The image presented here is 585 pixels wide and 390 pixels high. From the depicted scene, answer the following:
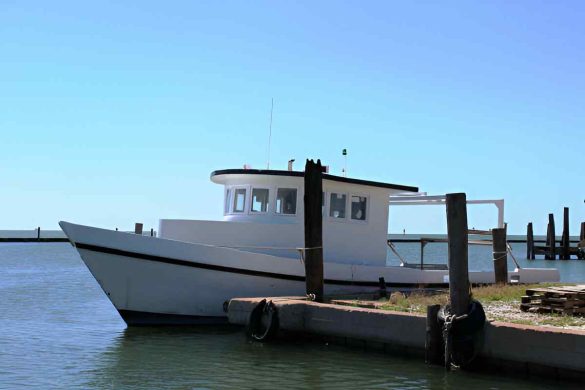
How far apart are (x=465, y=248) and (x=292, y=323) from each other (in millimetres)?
4117

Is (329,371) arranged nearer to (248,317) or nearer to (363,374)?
(363,374)

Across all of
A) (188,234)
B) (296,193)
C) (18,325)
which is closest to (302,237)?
(296,193)

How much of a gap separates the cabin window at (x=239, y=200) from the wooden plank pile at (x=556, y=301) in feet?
25.0

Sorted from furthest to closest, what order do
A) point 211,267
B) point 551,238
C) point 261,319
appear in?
point 551,238, point 211,267, point 261,319

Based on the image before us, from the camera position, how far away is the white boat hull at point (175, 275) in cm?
1580

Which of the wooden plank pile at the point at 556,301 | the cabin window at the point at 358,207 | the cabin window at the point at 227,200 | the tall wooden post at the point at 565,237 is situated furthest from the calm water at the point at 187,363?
the tall wooden post at the point at 565,237

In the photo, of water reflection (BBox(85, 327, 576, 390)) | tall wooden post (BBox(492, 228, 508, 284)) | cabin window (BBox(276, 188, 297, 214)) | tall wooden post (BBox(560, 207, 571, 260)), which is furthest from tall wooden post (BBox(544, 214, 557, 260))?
water reflection (BBox(85, 327, 576, 390))

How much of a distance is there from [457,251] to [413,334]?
1622 mm

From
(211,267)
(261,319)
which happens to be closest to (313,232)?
(261,319)

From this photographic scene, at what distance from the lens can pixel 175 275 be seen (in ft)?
52.9

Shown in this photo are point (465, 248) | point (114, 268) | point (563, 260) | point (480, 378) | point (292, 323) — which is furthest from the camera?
point (563, 260)

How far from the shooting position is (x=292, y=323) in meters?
14.8

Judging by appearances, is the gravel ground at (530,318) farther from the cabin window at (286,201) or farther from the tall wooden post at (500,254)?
the cabin window at (286,201)

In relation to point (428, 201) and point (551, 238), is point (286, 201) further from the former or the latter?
point (551, 238)
